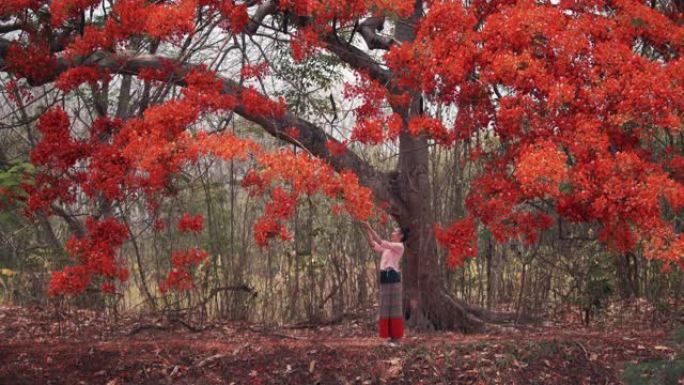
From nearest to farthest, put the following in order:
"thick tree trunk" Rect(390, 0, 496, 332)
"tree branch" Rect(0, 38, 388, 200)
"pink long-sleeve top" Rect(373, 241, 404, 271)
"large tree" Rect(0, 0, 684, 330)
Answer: "large tree" Rect(0, 0, 684, 330)
"pink long-sleeve top" Rect(373, 241, 404, 271)
"tree branch" Rect(0, 38, 388, 200)
"thick tree trunk" Rect(390, 0, 496, 332)

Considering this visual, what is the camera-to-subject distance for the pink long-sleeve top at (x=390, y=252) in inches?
279

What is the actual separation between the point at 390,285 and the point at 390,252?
28cm

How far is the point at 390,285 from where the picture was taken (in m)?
7.15

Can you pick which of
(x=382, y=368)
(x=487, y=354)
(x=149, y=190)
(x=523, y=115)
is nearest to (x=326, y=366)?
(x=382, y=368)

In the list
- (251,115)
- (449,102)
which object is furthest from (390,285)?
(251,115)

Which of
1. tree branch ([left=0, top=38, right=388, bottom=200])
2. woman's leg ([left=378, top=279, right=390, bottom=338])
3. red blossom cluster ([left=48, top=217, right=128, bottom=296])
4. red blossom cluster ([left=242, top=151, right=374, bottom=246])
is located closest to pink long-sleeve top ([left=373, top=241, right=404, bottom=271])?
woman's leg ([left=378, top=279, right=390, bottom=338])

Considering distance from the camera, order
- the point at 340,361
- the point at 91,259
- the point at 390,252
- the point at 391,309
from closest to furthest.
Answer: the point at 91,259, the point at 340,361, the point at 390,252, the point at 391,309

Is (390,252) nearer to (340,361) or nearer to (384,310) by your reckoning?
(384,310)

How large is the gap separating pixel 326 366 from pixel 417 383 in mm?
751

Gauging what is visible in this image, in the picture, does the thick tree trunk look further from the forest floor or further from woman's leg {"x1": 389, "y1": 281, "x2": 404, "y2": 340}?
woman's leg {"x1": 389, "y1": 281, "x2": 404, "y2": 340}

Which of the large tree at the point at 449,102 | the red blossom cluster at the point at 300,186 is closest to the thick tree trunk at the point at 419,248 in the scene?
the large tree at the point at 449,102

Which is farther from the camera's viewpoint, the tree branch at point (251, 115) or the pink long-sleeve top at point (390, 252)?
the tree branch at point (251, 115)

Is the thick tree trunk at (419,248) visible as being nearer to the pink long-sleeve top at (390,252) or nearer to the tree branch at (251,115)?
the tree branch at (251,115)

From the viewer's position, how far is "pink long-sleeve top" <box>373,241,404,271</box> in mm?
7090
